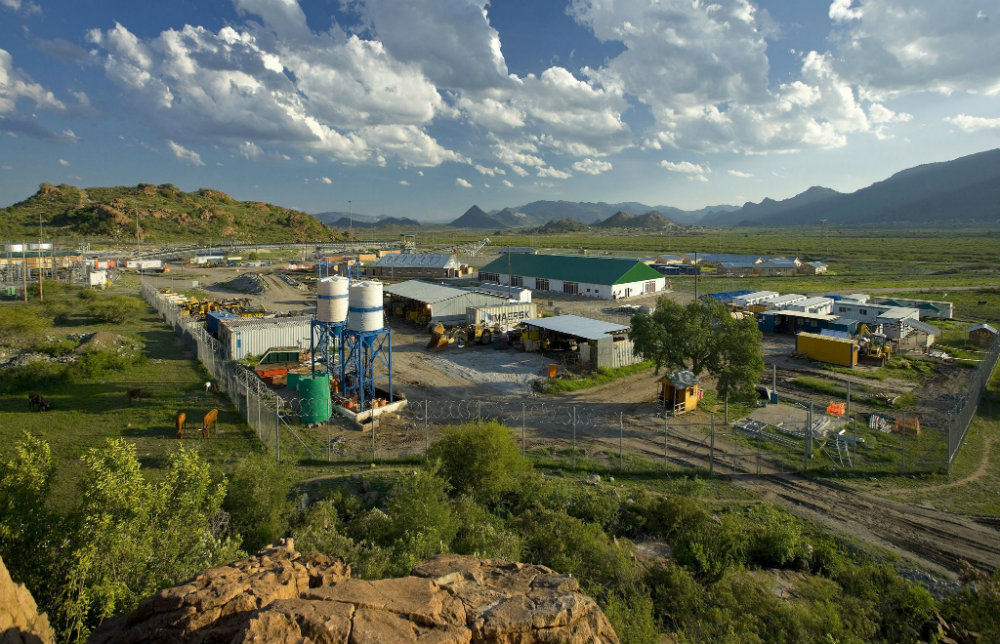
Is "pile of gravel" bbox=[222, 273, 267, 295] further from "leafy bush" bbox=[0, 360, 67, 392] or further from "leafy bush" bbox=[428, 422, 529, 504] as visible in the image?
"leafy bush" bbox=[428, 422, 529, 504]

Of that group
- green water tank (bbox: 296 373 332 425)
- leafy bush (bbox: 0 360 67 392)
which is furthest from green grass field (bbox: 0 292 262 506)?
green water tank (bbox: 296 373 332 425)

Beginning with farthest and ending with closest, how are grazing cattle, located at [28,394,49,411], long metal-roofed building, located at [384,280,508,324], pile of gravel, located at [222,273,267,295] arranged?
1. pile of gravel, located at [222,273,267,295]
2. long metal-roofed building, located at [384,280,508,324]
3. grazing cattle, located at [28,394,49,411]

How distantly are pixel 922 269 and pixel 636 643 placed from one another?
356 ft

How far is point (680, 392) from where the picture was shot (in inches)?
930

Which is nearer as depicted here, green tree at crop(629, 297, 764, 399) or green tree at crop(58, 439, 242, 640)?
green tree at crop(58, 439, 242, 640)

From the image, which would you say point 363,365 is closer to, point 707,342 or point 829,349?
point 707,342

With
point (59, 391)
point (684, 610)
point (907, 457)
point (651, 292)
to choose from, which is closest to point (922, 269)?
point (651, 292)

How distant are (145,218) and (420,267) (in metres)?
109

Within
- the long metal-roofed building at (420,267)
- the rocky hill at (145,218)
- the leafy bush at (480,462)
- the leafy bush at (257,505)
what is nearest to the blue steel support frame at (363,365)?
the leafy bush at (480,462)

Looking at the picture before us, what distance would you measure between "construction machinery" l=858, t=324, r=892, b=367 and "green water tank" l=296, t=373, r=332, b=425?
30.1 meters

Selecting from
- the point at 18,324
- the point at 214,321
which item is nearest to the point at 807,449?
the point at 214,321

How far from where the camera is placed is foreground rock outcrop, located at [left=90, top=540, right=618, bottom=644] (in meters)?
5.54

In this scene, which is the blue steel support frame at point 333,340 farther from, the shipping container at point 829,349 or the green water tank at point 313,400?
the shipping container at point 829,349

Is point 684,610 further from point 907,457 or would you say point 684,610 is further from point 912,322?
point 912,322
